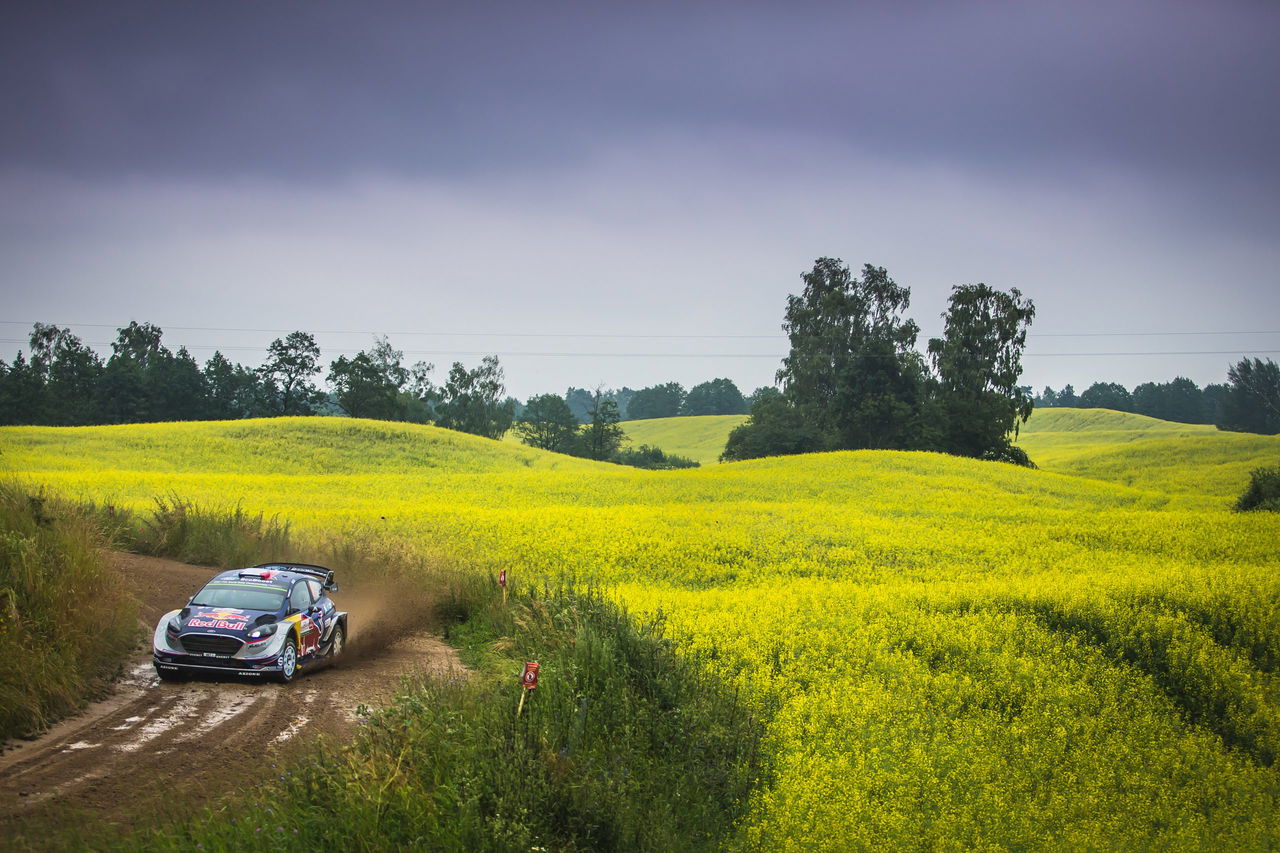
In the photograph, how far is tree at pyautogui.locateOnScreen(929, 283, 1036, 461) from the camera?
69.2 meters

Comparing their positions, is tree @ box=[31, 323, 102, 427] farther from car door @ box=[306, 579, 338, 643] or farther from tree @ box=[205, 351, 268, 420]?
car door @ box=[306, 579, 338, 643]

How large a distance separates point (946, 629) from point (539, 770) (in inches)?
375

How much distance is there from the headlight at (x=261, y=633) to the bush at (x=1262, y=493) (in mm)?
34227

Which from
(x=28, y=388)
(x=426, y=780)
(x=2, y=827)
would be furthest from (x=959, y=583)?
(x=28, y=388)

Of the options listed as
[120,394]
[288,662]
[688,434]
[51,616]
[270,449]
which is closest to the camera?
[51,616]

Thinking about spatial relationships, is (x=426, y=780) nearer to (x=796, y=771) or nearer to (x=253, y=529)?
(x=796, y=771)

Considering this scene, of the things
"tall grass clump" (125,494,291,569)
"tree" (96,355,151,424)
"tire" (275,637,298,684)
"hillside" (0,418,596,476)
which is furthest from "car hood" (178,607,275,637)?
"tree" (96,355,151,424)

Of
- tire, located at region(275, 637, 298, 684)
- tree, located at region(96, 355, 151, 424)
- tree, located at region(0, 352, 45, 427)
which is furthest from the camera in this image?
tree, located at region(96, 355, 151, 424)

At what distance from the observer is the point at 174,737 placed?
31.0ft

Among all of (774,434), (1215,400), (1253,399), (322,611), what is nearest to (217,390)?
(774,434)

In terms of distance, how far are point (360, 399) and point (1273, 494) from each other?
299 feet

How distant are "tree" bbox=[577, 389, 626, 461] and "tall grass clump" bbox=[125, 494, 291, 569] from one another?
8795 centimetres

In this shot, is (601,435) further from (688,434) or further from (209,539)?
(209,539)

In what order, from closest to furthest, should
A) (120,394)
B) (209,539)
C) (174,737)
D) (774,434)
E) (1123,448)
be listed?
(174,737), (209,539), (774,434), (1123,448), (120,394)
